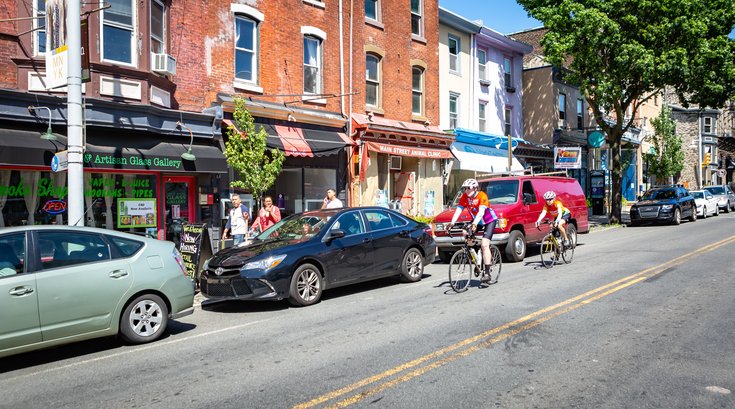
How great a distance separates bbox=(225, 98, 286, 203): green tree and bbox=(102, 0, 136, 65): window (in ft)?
8.81

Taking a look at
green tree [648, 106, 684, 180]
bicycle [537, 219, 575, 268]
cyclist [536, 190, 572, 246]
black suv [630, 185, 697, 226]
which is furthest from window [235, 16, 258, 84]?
green tree [648, 106, 684, 180]

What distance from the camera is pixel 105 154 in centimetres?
1183

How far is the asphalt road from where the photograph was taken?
4.60 m

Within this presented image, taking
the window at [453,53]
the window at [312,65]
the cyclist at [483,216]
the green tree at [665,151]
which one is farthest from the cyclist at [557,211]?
the green tree at [665,151]

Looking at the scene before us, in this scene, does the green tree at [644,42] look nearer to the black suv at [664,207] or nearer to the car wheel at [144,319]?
the black suv at [664,207]

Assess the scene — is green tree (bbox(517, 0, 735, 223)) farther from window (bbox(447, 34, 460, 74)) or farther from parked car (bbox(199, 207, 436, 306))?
parked car (bbox(199, 207, 436, 306))

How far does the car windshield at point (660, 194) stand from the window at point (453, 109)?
375 inches

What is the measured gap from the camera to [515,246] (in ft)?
43.1

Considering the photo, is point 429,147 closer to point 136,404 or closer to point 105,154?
point 105,154

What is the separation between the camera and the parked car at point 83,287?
5691 millimetres

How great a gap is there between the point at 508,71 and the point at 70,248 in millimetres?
25938

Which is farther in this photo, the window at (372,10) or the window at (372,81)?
the window at (372,10)

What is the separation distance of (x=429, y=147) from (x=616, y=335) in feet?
51.6

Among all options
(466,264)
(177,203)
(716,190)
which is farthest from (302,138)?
(716,190)
